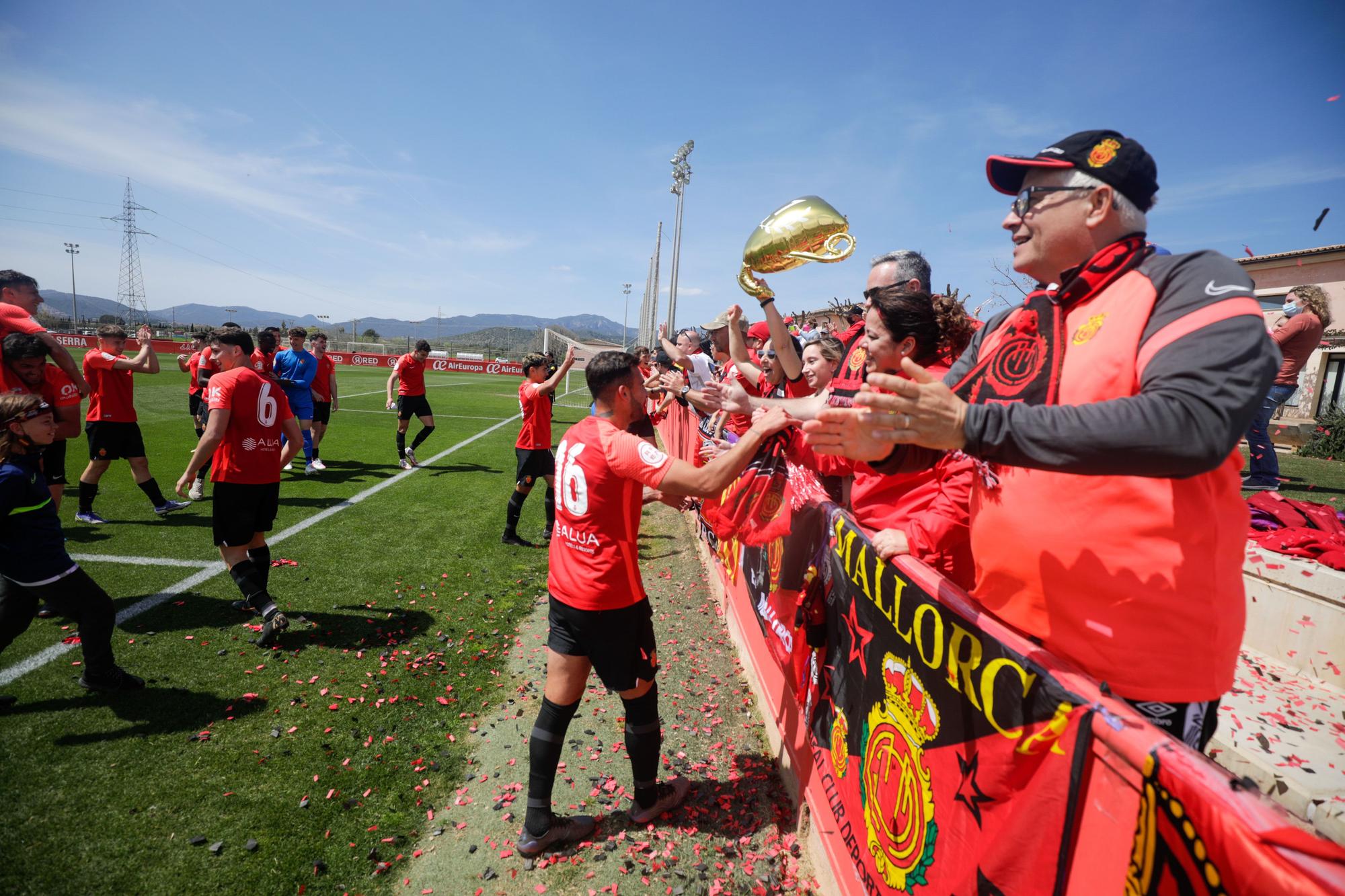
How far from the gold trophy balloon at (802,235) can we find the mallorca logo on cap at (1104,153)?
6.63ft

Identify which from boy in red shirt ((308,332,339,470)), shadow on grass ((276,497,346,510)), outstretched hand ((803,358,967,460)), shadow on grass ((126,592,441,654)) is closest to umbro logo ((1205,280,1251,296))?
outstretched hand ((803,358,967,460))

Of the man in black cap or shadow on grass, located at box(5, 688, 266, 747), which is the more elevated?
the man in black cap

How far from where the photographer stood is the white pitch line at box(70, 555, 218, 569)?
588 centimetres

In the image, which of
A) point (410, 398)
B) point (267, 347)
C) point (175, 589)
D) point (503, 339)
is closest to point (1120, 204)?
point (175, 589)

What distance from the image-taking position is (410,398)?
11922mm

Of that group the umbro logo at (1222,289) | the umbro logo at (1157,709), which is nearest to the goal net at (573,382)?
the umbro logo at (1222,289)

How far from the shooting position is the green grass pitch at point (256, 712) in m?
2.79

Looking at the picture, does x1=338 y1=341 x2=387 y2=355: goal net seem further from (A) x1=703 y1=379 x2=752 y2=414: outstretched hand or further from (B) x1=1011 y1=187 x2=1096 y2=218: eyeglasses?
(B) x1=1011 y1=187 x2=1096 y2=218: eyeglasses

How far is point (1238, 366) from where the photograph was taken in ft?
3.94

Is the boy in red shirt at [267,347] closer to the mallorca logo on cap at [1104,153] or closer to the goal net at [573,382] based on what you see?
the goal net at [573,382]

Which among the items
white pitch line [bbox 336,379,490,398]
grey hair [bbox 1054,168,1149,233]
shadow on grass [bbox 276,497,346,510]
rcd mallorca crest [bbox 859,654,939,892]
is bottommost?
shadow on grass [bbox 276,497,346,510]

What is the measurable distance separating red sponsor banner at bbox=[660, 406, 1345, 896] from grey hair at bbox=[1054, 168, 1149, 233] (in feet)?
3.72

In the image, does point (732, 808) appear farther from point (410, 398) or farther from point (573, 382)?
point (573, 382)

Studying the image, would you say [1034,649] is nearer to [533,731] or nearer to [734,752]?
[533,731]
